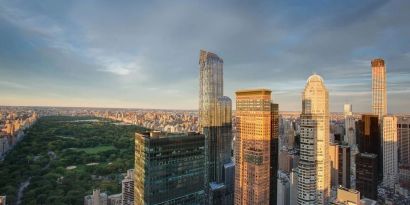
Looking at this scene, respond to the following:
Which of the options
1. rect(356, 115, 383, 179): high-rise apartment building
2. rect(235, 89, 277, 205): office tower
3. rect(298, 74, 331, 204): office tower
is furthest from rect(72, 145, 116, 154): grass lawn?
rect(356, 115, 383, 179): high-rise apartment building

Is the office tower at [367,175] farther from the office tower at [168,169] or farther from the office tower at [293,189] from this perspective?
the office tower at [168,169]

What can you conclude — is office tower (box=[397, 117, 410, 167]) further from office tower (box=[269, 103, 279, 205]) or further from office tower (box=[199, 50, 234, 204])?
office tower (box=[269, 103, 279, 205])

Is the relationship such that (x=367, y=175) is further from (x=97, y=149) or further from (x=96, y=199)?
(x=97, y=149)

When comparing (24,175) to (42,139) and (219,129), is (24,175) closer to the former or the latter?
(42,139)

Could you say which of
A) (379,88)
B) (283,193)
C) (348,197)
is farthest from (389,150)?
(283,193)

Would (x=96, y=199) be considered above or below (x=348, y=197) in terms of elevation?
below
